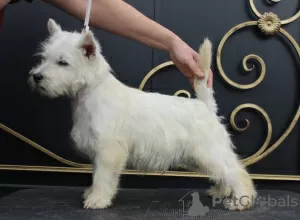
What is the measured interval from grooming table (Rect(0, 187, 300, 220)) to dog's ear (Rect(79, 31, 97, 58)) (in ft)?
1.30

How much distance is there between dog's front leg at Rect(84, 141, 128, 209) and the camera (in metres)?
0.99

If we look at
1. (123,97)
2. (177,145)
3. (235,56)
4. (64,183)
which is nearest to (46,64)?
(123,97)

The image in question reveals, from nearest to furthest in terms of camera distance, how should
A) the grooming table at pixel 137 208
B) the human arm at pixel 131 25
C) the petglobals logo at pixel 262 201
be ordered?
the grooming table at pixel 137 208, the petglobals logo at pixel 262 201, the human arm at pixel 131 25

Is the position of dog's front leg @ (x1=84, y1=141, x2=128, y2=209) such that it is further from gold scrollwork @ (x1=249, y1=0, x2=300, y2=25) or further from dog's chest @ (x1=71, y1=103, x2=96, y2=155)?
gold scrollwork @ (x1=249, y1=0, x2=300, y2=25)

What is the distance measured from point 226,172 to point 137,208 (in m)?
0.26

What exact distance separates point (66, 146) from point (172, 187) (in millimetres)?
440

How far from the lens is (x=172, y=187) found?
1.51m

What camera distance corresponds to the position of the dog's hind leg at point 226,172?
105 cm

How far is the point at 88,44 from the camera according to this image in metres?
0.97

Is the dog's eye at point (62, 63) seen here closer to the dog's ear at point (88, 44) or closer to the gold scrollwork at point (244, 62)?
the dog's ear at point (88, 44)

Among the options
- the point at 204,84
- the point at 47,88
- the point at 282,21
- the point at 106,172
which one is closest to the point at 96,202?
the point at 106,172

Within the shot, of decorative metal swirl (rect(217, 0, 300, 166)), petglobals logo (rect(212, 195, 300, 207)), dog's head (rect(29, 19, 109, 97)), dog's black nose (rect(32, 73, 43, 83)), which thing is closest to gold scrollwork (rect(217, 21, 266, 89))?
decorative metal swirl (rect(217, 0, 300, 166))

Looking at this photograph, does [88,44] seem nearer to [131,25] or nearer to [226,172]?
[131,25]

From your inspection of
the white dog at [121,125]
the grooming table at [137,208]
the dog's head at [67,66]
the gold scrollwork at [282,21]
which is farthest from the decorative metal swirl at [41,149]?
the gold scrollwork at [282,21]
